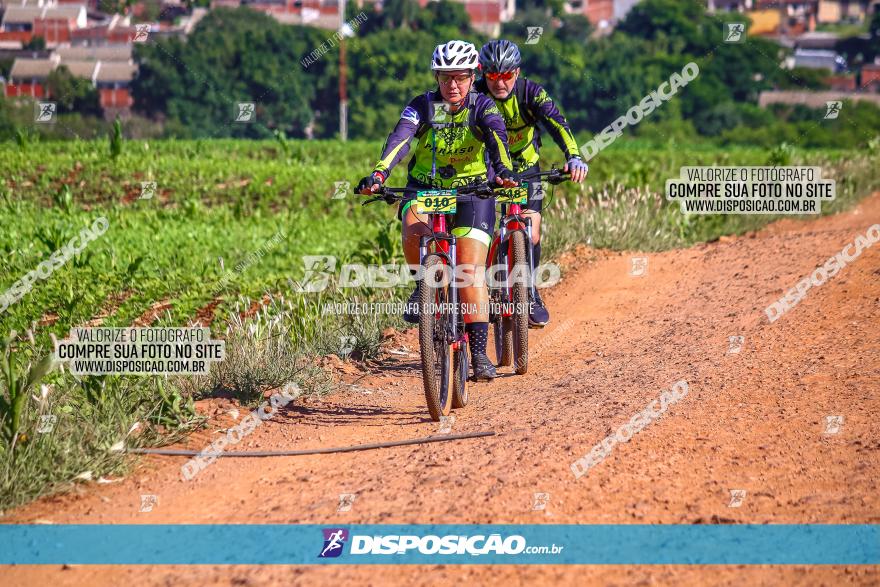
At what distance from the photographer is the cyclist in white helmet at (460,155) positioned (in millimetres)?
7461

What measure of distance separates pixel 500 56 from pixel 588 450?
12.0ft

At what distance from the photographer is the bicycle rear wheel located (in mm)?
7055

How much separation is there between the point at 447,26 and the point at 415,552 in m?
69.8

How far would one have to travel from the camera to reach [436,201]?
7266mm

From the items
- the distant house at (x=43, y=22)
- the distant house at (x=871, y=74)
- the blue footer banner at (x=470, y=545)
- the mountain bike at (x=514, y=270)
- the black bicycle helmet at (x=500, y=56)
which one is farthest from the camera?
the distant house at (x=871, y=74)

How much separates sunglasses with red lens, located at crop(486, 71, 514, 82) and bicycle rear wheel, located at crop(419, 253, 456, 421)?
7.13 ft

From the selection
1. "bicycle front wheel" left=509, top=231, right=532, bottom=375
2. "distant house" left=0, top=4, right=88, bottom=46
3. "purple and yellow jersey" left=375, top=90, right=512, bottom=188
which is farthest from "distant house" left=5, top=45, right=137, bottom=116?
"purple and yellow jersey" left=375, top=90, right=512, bottom=188

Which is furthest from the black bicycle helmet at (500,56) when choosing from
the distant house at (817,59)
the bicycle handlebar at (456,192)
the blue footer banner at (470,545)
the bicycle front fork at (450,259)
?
the distant house at (817,59)

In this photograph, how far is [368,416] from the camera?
7801 mm

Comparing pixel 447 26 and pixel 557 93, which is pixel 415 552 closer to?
pixel 557 93

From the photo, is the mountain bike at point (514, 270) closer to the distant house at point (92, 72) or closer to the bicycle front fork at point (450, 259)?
the bicycle front fork at point (450, 259)

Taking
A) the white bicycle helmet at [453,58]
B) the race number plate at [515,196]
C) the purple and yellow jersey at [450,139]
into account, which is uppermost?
the white bicycle helmet at [453,58]

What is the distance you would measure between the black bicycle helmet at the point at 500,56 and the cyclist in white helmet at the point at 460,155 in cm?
108

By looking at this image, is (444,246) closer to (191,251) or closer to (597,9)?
(191,251)
